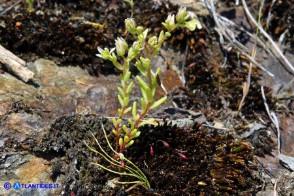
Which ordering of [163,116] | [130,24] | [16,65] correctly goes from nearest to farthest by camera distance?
[130,24] < [16,65] < [163,116]

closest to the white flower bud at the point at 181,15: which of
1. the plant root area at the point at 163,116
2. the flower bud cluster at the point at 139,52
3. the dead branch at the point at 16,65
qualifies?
the flower bud cluster at the point at 139,52

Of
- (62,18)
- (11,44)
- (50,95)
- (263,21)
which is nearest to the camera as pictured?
(50,95)

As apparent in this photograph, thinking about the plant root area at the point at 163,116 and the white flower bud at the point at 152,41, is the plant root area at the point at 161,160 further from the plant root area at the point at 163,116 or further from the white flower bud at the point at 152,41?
the white flower bud at the point at 152,41

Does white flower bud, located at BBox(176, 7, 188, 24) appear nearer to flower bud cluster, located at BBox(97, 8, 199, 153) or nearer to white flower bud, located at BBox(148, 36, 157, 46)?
flower bud cluster, located at BBox(97, 8, 199, 153)

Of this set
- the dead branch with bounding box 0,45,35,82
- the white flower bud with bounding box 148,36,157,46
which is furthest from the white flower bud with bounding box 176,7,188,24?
the dead branch with bounding box 0,45,35,82

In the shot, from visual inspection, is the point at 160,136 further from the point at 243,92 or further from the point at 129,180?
the point at 243,92

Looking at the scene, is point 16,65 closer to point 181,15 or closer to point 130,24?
point 130,24

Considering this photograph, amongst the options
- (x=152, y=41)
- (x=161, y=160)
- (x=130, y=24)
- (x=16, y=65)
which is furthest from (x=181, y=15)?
(x=16, y=65)

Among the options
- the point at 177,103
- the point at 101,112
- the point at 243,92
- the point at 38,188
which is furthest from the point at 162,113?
the point at 38,188
